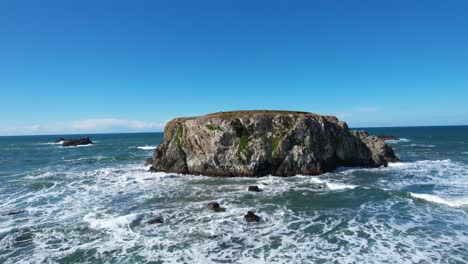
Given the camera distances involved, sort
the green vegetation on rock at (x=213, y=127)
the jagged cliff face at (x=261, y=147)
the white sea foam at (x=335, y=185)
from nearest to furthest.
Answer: the white sea foam at (x=335, y=185), the jagged cliff face at (x=261, y=147), the green vegetation on rock at (x=213, y=127)

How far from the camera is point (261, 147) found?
130 feet

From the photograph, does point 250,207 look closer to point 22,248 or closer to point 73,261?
point 73,261

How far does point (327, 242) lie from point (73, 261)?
13102mm

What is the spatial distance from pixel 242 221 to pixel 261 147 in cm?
1925

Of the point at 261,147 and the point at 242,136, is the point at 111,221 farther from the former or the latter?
the point at 242,136

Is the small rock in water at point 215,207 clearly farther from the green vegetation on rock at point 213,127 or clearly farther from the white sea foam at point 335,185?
the green vegetation on rock at point 213,127

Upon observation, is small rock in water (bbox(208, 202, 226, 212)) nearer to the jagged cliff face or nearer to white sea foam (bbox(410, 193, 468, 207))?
the jagged cliff face

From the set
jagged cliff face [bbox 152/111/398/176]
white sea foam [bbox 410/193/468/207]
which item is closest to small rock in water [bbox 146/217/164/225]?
jagged cliff face [bbox 152/111/398/176]

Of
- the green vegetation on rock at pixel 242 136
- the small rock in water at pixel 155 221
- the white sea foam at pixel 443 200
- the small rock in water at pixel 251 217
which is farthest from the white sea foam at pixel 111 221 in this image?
the white sea foam at pixel 443 200

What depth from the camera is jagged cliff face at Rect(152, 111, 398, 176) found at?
128 feet

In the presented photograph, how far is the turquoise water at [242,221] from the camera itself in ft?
53.1

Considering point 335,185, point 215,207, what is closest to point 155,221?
point 215,207

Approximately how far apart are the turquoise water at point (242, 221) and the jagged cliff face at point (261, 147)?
3391mm

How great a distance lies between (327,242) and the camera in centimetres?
1744
